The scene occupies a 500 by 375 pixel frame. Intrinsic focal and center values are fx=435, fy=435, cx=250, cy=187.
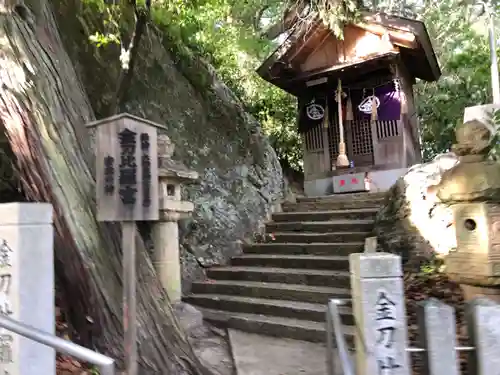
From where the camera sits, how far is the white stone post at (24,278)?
3066 mm

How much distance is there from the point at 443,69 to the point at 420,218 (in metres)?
11.6

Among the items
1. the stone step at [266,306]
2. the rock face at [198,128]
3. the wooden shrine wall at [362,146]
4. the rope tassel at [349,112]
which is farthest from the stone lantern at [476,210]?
the rope tassel at [349,112]

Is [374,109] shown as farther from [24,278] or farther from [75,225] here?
[24,278]

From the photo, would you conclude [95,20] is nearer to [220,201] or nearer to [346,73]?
[220,201]

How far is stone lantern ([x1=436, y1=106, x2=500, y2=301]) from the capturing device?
4.09 m

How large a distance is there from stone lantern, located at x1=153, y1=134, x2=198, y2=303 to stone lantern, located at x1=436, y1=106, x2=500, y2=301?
374 centimetres

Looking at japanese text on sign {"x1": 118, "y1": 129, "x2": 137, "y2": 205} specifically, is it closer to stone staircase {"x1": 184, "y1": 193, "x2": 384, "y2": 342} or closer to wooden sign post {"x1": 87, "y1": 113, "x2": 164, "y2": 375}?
wooden sign post {"x1": 87, "y1": 113, "x2": 164, "y2": 375}

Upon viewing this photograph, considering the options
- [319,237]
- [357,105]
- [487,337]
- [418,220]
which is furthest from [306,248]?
[357,105]

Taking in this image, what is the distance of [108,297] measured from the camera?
4105 millimetres

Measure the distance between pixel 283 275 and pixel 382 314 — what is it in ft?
15.1

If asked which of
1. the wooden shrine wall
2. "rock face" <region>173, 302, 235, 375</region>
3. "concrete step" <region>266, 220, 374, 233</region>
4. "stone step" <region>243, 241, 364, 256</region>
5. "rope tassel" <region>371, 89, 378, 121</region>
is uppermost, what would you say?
"rope tassel" <region>371, 89, 378, 121</region>

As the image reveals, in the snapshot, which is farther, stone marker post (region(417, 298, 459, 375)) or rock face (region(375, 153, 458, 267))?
rock face (region(375, 153, 458, 267))

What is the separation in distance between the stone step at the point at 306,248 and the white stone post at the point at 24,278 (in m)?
5.45

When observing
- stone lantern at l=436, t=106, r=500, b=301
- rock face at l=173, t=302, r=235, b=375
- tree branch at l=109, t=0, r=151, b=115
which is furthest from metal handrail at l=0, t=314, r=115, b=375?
tree branch at l=109, t=0, r=151, b=115
